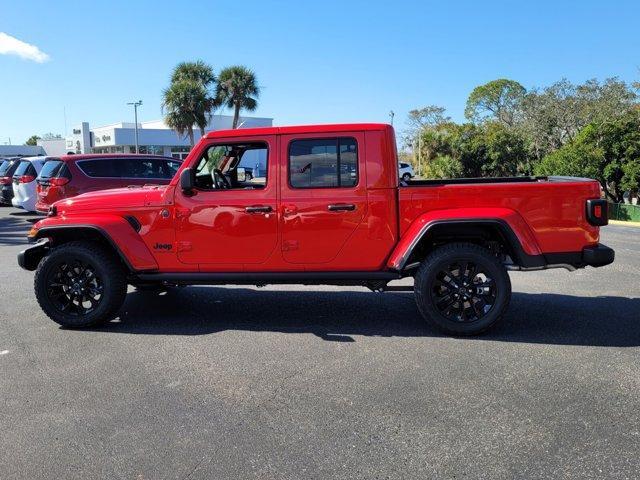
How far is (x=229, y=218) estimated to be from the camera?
5.27m

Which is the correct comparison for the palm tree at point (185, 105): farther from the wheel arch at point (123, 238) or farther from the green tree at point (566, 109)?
the wheel arch at point (123, 238)

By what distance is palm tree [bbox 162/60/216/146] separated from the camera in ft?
139

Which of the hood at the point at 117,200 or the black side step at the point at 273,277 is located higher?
the hood at the point at 117,200

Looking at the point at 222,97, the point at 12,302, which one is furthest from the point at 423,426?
the point at 222,97

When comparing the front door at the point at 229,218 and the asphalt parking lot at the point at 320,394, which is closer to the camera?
the asphalt parking lot at the point at 320,394

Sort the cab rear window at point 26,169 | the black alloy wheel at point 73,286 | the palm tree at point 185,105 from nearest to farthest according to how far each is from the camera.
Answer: the black alloy wheel at point 73,286 → the cab rear window at point 26,169 → the palm tree at point 185,105

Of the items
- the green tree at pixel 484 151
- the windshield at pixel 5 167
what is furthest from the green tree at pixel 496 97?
the windshield at pixel 5 167

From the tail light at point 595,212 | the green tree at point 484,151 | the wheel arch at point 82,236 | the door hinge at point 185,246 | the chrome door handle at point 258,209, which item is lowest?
the door hinge at point 185,246

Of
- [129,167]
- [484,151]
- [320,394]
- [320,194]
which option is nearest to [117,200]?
[320,194]

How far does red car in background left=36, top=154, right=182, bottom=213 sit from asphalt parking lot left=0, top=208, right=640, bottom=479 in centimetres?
658

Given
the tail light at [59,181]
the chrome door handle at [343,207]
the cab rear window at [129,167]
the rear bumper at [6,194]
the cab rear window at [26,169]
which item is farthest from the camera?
the rear bumper at [6,194]

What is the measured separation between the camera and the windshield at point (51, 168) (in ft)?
41.1

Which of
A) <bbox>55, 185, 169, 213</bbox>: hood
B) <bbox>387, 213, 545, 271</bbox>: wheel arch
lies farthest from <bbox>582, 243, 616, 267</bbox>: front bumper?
<bbox>55, 185, 169, 213</bbox>: hood

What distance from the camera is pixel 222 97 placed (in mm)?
44969
